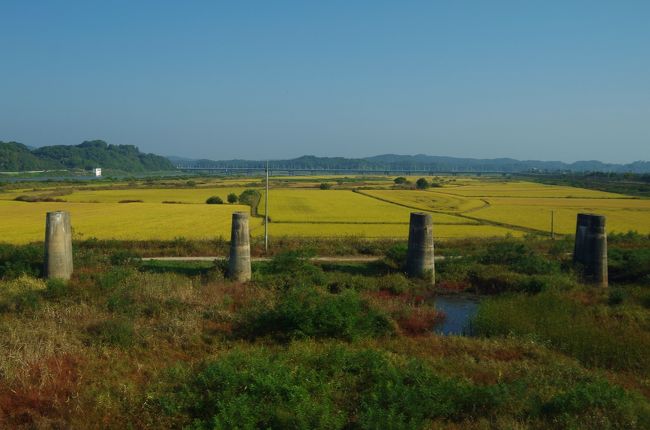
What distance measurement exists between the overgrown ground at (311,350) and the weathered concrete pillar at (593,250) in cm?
107

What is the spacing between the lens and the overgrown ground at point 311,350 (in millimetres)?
7113

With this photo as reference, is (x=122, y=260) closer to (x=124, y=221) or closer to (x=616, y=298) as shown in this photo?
(x=124, y=221)

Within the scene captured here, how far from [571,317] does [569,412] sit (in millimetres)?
6336

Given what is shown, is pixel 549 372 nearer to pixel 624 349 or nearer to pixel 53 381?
pixel 624 349

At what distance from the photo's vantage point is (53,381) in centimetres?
792

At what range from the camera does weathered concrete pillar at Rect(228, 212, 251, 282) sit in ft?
55.4

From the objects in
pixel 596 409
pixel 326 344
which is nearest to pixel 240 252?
pixel 326 344

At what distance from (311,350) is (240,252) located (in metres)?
7.64

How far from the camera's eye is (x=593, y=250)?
59.6ft

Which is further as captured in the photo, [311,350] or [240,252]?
[240,252]

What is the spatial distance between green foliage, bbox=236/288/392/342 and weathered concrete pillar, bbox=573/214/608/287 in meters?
9.87

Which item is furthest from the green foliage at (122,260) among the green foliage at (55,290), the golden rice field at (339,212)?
the golden rice field at (339,212)

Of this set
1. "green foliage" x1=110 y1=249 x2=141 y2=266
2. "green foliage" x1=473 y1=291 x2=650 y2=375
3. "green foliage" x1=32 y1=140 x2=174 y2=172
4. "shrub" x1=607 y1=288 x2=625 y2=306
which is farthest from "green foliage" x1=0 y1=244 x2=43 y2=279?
"green foliage" x1=32 y1=140 x2=174 y2=172

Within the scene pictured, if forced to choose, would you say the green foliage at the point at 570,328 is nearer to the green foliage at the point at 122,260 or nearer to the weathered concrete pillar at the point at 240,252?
the weathered concrete pillar at the point at 240,252
